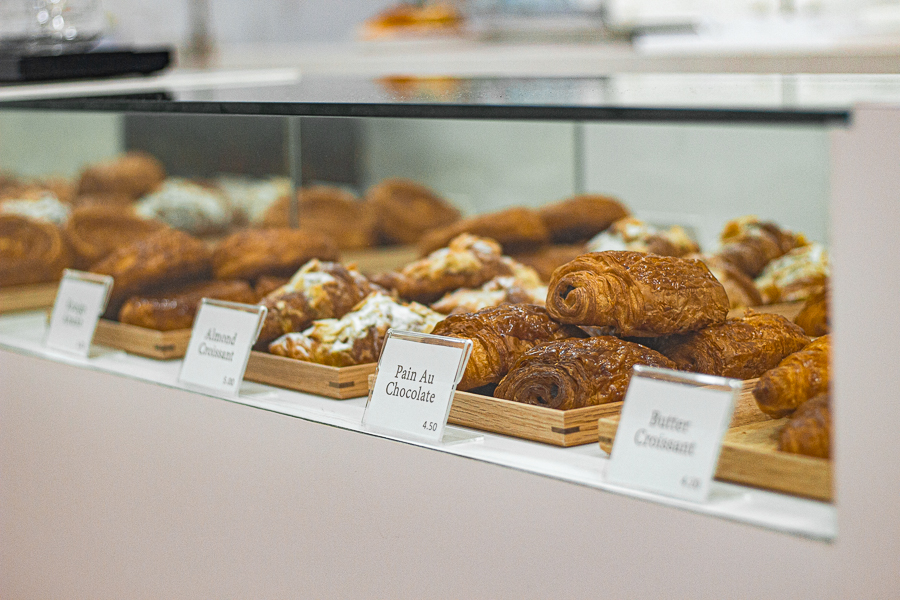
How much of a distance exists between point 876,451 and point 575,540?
295 mm

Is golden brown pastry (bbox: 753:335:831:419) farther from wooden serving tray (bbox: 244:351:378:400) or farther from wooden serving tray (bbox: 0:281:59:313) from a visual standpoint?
wooden serving tray (bbox: 0:281:59:313)

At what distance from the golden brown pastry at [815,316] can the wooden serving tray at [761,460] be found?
33cm

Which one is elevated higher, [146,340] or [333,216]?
[333,216]

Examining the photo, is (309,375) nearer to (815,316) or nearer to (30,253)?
(815,316)

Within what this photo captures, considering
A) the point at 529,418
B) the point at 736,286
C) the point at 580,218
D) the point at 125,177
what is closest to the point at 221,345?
the point at 529,418

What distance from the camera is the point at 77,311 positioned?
1.64 m

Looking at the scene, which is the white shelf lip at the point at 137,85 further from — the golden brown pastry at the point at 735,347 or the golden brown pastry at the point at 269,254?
the golden brown pastry at the point at 735,347

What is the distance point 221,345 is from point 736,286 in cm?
A: 77

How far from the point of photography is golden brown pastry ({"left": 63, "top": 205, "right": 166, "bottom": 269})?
6.69 ft

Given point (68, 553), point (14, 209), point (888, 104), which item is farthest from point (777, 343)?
point (14, 209)

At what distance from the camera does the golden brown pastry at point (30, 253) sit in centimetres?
202

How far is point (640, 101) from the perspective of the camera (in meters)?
0.98

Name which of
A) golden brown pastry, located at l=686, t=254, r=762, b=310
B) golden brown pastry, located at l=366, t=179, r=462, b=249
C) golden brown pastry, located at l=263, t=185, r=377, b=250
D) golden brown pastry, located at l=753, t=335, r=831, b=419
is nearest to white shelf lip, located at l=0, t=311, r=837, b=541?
golden brown pastry, located at l=753, t=335, r=831, b=419

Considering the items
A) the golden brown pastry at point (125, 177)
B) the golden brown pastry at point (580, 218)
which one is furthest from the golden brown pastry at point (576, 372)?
the golden brown pastry at point (125, 177)
